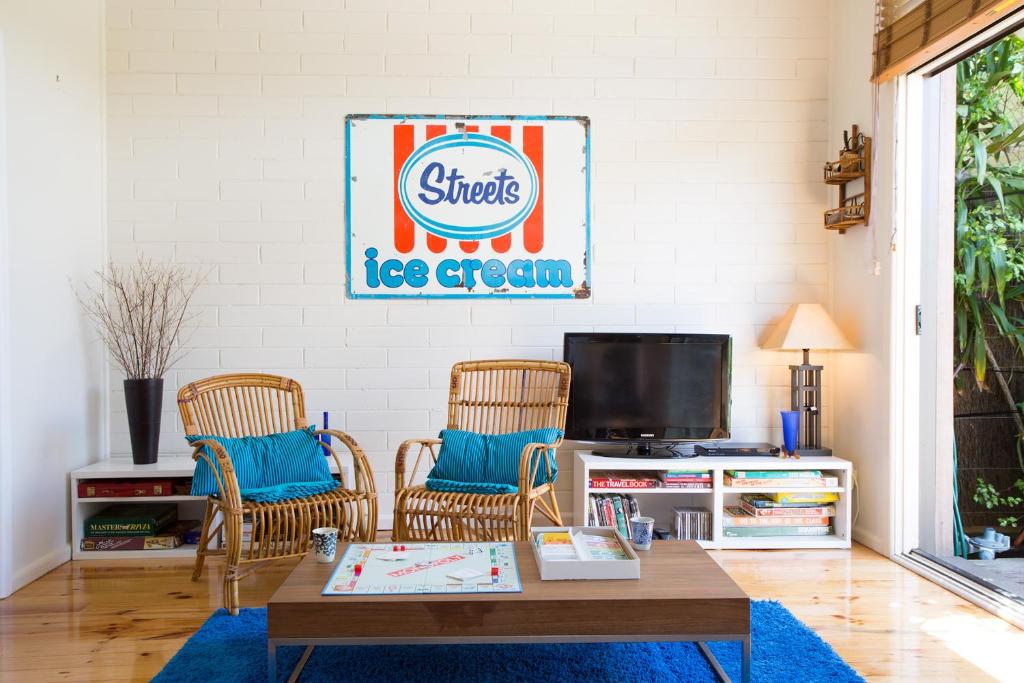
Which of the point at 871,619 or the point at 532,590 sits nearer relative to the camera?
the point at 532,590

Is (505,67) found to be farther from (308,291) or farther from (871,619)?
(871,619)

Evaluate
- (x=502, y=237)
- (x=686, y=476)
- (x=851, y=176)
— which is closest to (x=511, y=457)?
(x=686, y=476)

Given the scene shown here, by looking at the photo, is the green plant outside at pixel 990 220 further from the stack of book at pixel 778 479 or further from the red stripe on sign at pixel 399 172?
the red stripe on sign at pixel 399 172

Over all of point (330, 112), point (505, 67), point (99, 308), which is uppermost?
point (505, 67)

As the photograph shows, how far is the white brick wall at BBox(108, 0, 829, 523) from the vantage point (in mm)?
4105

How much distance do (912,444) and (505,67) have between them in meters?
2.86

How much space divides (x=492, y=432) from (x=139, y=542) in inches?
71.2

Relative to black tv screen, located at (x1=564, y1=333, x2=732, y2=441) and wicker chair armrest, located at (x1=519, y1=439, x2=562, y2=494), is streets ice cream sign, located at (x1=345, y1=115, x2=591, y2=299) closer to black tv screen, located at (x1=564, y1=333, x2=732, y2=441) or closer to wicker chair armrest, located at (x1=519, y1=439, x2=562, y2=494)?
black tv screen, located at (x1=564, y1=333, x2=732, y2=441)

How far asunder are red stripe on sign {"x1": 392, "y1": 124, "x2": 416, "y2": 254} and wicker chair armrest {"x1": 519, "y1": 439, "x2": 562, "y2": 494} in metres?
1.48

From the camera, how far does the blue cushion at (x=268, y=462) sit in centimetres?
312

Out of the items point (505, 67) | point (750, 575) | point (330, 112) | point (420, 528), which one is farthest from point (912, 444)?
point (330, 112)

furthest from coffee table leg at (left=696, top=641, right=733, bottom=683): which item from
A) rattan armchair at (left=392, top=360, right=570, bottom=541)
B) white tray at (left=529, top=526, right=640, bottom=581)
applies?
rattan armchair at (left=392, top=360, right=570, bottom=541)

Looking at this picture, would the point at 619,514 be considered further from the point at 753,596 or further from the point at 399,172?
the point at 399,172

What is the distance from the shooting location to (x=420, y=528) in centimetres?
315
